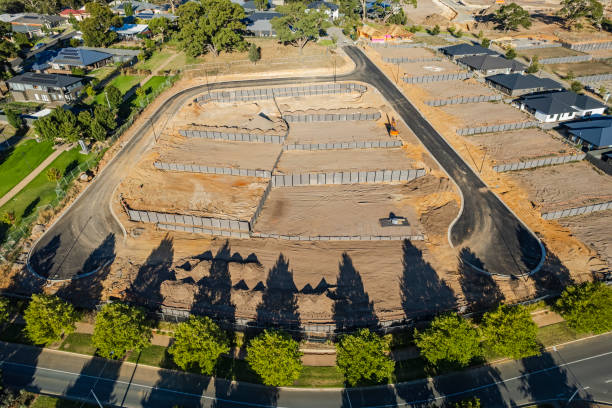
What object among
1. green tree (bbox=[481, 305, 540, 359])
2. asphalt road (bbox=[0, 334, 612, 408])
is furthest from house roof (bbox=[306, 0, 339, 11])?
asphalt road (bbox=[0, 334, 612, 408])

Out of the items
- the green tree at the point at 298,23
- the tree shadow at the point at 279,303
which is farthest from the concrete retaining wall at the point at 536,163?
the green tree at the point at 298,23

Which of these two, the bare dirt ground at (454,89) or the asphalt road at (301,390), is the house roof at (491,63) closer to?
the bare dirt ground at (454,89)

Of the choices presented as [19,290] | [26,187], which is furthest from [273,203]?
[26,187]

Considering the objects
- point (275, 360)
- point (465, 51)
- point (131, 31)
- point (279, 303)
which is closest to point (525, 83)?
point (465, 51)

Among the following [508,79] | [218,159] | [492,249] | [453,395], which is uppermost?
[508,79]

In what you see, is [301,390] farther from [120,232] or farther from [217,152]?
[217,152]

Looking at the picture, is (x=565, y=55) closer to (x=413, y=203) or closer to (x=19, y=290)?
(x=413, y=203)

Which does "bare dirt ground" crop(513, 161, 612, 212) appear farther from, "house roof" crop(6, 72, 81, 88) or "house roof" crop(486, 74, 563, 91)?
"house roof" crop(6, 72, 81, 88)
